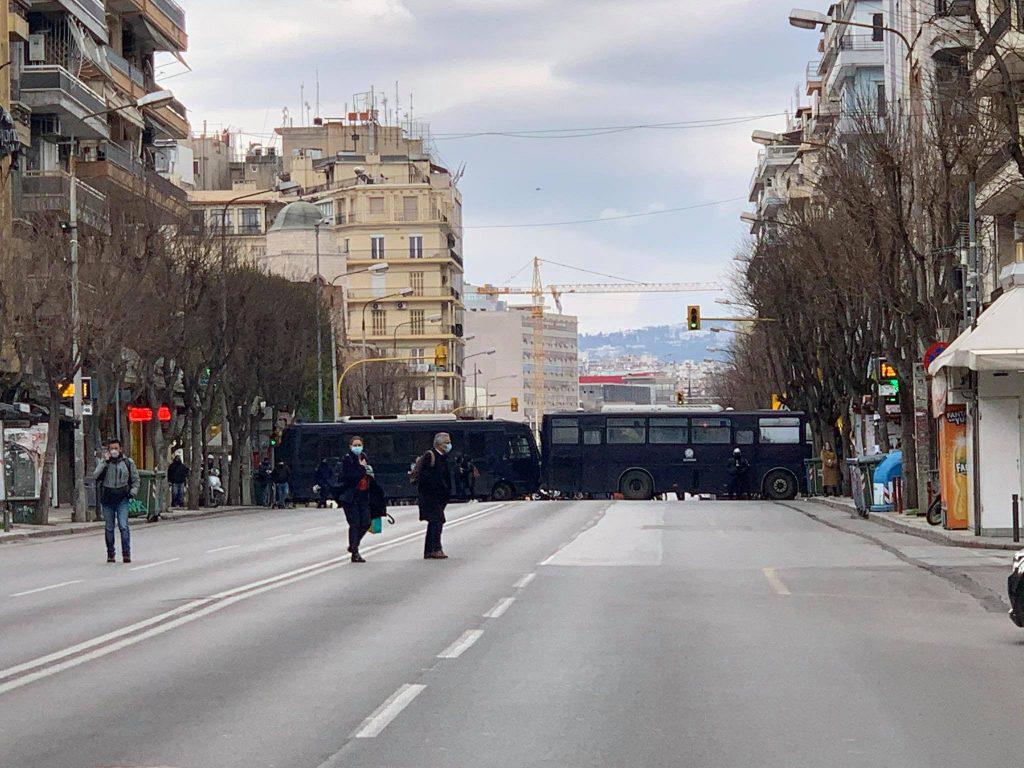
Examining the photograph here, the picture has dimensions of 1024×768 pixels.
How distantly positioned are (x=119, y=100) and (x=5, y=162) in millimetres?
15707

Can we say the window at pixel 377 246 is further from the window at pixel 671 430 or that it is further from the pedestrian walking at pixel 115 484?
the pedestrian walking at pixel 115 484

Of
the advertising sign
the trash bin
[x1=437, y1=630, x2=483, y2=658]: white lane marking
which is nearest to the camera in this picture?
[x1=437, y1=630, x2=483, y2=658]: white lane marking

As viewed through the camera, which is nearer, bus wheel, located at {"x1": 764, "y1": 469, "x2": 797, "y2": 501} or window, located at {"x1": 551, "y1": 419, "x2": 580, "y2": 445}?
bus wheel, located at {"x1": 764, "y1": 469, "x2": 797, "y2": 501}

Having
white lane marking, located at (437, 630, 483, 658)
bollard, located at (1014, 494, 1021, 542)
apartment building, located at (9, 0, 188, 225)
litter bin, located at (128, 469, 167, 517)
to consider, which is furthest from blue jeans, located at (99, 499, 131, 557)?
apartment building, located at (9, 0, 188, 225)

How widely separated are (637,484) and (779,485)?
4.79 metres

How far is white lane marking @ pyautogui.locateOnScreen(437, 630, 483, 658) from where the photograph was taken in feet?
44.4

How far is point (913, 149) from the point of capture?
39625mm

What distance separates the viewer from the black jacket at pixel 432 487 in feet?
82.4

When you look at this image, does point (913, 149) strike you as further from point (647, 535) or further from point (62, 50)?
point (62, 50)

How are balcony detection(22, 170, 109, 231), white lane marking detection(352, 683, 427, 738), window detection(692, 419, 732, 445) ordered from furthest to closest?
window detection(692, 419, 732, 445)
balcony detection(22, 170, 109, 231)
white lane marking detection(352, 683, 427, 738)

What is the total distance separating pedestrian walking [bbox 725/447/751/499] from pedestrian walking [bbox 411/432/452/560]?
37.4 m

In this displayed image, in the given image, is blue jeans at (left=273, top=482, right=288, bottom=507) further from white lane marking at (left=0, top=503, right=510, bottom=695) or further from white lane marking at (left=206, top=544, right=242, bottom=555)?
white lane marking at (left=0, top=503, right=510, bottom=695)

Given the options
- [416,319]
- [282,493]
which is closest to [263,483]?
[282,493]

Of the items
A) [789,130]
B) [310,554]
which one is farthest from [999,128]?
[789,130]
